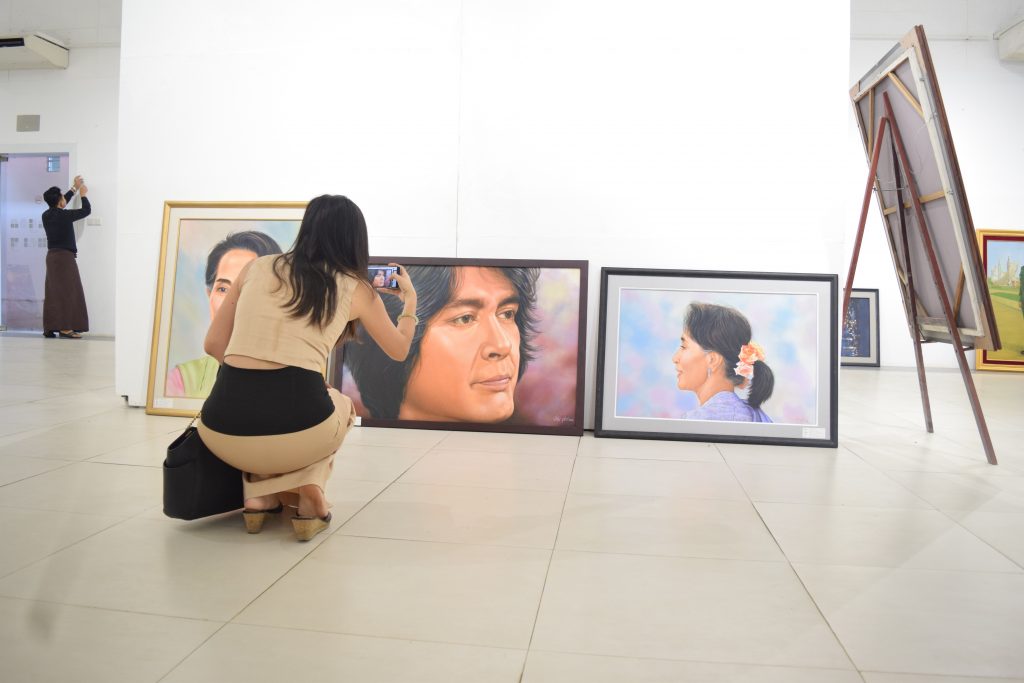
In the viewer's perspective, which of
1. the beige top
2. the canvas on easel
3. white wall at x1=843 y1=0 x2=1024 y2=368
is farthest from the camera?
white wall at x1=843 y1=0 x2=1024 y2=368

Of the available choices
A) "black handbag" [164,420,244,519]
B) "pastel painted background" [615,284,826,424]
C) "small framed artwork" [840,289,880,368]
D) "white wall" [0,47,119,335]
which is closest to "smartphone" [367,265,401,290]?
"pastel painted background" [615,284,826,424]

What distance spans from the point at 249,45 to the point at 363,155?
37.0 inches

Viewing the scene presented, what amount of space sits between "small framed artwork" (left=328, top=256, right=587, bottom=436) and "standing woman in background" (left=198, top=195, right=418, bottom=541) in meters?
1.69

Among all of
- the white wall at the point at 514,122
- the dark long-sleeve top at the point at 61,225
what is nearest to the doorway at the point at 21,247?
the dark long-sleeve top at the point at 61,225

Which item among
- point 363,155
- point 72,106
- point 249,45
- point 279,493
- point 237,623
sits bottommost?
point 237,623

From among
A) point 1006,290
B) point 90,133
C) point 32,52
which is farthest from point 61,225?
point 1006,290

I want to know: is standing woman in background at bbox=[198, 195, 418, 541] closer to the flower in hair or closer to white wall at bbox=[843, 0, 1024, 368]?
the flower in hair

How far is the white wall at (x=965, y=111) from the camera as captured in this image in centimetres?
826

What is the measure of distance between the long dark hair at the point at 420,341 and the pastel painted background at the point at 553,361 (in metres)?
0.04

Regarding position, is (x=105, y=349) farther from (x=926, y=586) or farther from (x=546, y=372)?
(x=926, y=586)

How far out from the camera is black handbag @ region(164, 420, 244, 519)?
7.63 ft

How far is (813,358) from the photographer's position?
4.00m

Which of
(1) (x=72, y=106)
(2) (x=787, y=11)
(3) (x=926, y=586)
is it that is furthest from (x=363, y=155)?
(1) (x=72, y=106)

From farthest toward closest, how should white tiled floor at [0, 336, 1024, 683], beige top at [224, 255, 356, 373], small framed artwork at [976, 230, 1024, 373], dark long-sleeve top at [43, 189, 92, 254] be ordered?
dark long-sleeve top at [43, 189, 92, 254], small framed artwork at [976, 230, 1024, 373], beige top at [224, 255, 356, 373], white tiled floor at [0, 336, 1024, 683]
